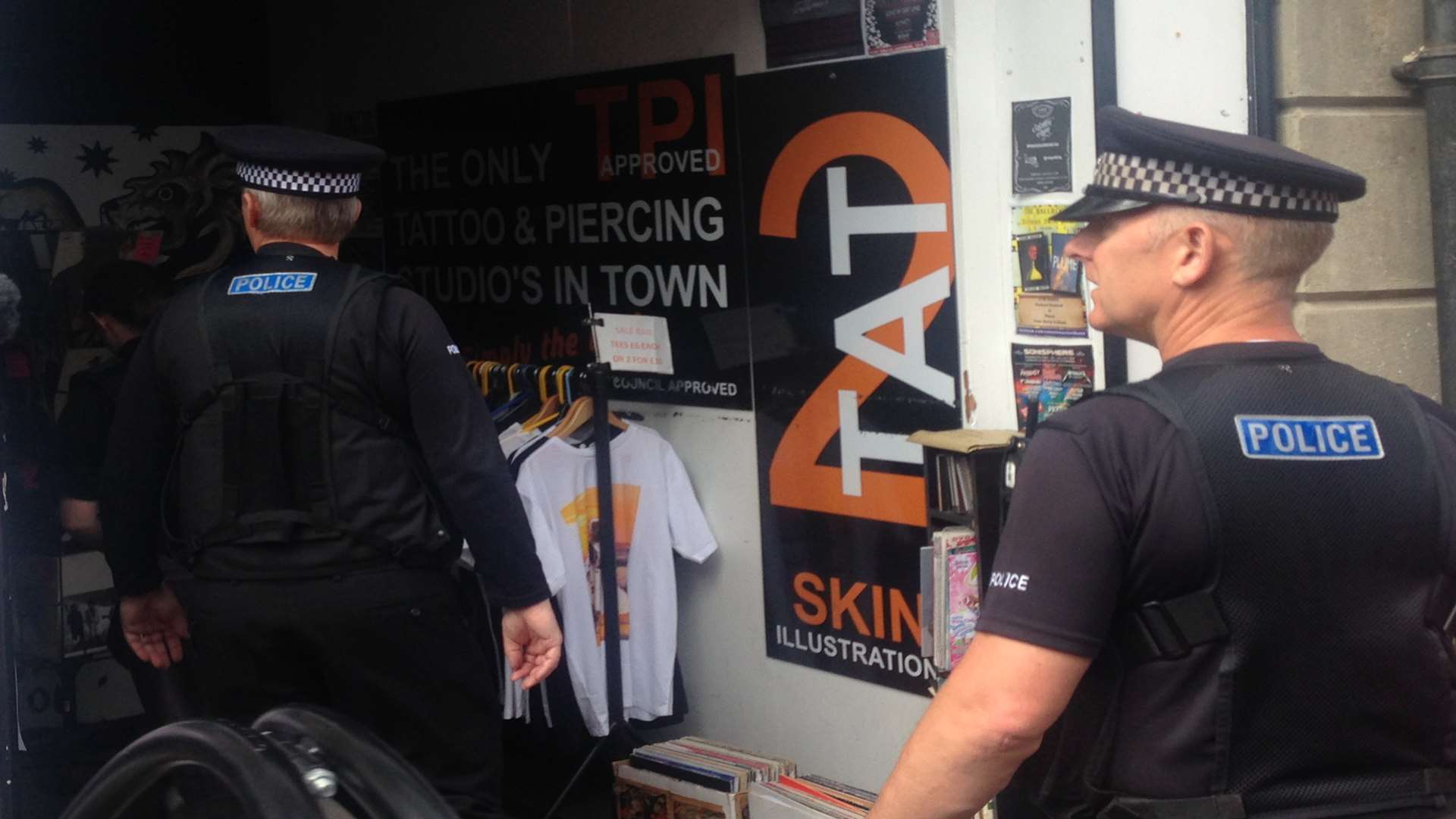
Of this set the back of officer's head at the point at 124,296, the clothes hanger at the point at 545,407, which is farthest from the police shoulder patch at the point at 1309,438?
the back of officer's head at the point at 124,296

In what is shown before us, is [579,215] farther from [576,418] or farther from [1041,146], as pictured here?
[1041,146]

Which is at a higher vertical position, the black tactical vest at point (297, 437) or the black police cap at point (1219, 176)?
the black police cap at point (1219, 176)

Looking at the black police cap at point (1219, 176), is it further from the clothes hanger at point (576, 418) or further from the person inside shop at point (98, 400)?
the person inside shop at point (98, 400)

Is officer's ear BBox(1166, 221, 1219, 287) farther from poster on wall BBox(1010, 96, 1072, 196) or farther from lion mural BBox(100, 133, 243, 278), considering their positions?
lion mural BBox(100, 133, 243, 278)

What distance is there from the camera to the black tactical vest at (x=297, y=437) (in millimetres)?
3568

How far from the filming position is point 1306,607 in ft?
6.40

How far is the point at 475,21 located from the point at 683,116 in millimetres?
1350

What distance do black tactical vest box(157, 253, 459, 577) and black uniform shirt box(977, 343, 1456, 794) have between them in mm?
1928

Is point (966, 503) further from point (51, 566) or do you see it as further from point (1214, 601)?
point (51, 566)

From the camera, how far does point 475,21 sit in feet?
19.8

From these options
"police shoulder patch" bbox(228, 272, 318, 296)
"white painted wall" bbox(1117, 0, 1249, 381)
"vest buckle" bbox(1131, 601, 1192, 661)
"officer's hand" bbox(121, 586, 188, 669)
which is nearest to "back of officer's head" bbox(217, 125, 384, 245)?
"police shoulder patch" bbox(228, 272, 318, 296)

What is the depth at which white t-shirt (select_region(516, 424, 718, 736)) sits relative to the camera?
4.88 metres

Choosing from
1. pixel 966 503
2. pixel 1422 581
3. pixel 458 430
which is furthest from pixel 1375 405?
pixel 458 430

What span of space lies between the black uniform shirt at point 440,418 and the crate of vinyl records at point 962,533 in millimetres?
914
